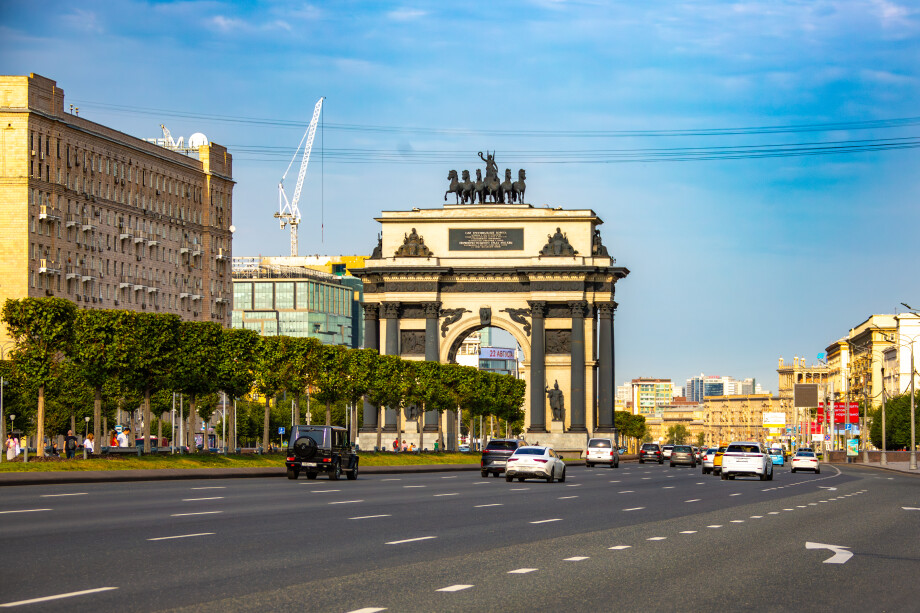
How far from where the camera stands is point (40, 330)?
184ft

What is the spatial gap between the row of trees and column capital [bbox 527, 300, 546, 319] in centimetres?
1518

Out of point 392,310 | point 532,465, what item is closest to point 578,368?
point 392,310

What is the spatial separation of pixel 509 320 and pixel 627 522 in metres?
83.3

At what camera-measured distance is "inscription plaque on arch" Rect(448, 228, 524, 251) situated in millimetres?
111688

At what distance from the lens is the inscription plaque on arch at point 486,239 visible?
111688 millimetres

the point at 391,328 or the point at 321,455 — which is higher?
the point at 391,328

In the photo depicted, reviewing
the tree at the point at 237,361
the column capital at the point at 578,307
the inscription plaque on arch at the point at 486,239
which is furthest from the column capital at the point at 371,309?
the tree at the point at 237,361

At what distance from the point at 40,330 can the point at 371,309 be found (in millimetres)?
58345

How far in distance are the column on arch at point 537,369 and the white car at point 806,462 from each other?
2760 cm

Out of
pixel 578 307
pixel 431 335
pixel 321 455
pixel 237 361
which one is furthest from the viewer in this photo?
pixel 431 335

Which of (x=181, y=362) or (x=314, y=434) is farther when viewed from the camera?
(x=181, y=362)

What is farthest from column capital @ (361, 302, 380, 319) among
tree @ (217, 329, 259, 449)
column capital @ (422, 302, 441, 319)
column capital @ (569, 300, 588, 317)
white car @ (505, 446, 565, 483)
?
white car @ (505, 446, 565, 483)

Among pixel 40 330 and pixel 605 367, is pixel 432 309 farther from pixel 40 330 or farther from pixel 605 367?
pixel 40 330

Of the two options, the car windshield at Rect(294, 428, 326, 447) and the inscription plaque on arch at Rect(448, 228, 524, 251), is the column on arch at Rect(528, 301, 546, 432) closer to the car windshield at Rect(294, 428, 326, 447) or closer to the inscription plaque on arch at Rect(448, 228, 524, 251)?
the inscription plaque on arch at Rect(448, 228, 524, 251)
